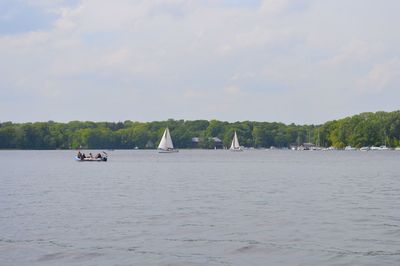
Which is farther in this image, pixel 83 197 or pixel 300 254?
pixel 83 197

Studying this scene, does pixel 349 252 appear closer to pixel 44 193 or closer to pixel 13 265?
pixel 13 265

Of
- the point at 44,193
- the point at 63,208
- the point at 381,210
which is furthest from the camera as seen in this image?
the point at 44,193

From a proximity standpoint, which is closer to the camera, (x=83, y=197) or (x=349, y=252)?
(x=349, y=252)

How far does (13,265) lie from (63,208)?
15.5m

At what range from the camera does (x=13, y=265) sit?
2088cm

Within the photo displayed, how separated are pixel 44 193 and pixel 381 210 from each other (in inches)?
932

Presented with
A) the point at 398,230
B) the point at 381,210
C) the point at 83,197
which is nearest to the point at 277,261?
the point at 398,230

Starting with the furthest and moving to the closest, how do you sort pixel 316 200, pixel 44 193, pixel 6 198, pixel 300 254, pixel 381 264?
pixel 44 193 → pixel 6 198 → pixel 316 200 → pixel 300 254 → pixel 381 264

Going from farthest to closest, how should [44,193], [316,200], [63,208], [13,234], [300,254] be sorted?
1. [44,193]
2. [316,200]
3. [63,208]
4. [13,234]
5. [300,254]

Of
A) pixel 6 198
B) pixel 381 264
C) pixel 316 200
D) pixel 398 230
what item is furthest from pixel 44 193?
pixel 381 264

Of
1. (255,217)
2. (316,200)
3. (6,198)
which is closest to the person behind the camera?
(255,217)

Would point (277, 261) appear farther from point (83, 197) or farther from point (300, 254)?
point (83, 197)

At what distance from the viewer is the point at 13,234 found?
2662 cm

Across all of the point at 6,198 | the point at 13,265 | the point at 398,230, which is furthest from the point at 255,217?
the point at 6,198
